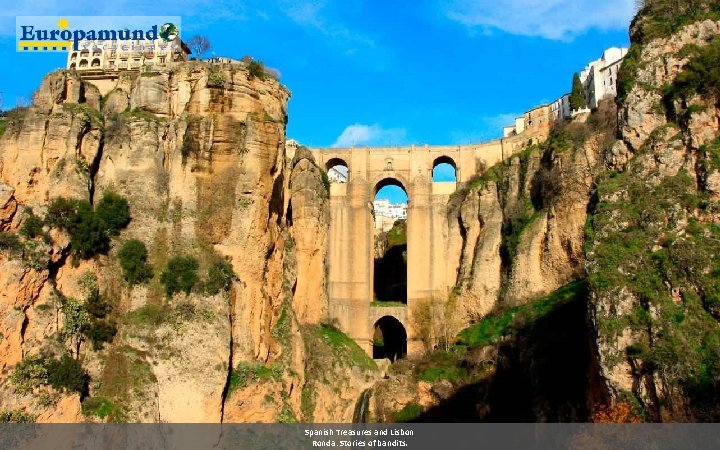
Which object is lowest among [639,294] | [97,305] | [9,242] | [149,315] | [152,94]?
[149,315]

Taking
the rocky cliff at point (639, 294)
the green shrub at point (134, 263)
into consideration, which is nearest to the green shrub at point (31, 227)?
the green shrub at point (134, 263)

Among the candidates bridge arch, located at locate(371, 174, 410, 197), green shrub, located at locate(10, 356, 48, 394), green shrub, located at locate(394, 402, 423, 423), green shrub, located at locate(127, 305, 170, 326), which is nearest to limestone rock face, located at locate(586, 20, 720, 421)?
green shrub, located at locate(127, 305, 170, 326)

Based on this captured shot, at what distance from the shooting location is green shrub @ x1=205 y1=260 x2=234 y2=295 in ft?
95.9

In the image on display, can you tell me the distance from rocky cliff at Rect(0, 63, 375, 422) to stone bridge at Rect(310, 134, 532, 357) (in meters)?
15.1

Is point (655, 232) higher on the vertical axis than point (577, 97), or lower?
lower

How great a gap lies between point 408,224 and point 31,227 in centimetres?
2994

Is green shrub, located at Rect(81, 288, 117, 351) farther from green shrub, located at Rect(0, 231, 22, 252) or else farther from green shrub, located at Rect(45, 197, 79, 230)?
green shrub, located at Rect(0, 231, 22, 252)

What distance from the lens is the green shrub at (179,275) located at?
28.9m

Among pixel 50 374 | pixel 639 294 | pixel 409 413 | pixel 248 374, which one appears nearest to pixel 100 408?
pixel 50 374

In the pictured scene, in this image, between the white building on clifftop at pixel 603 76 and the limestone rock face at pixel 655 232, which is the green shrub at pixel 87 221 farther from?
the white building on clifftop at pixel 603 76

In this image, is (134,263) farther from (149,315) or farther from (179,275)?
(149,315)

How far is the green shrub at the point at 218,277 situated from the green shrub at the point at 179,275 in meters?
0.55

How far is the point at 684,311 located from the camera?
63.0ft

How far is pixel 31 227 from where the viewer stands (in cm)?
2670
